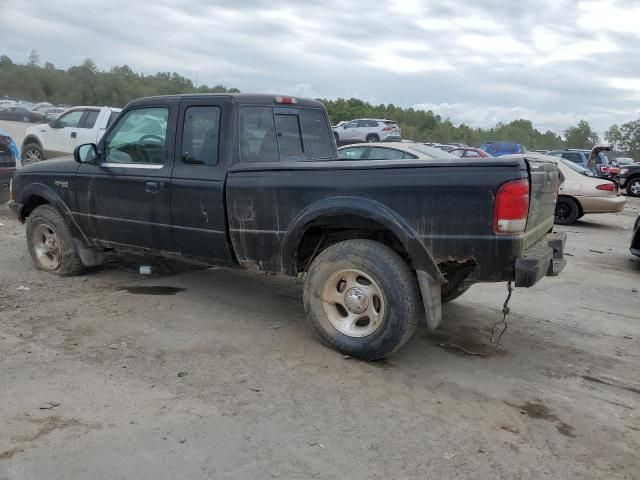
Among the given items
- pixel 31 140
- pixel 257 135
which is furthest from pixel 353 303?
pixel 31 140

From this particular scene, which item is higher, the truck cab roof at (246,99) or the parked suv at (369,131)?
the parked suv at (369,131)

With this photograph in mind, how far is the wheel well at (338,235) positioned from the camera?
13.4 feet

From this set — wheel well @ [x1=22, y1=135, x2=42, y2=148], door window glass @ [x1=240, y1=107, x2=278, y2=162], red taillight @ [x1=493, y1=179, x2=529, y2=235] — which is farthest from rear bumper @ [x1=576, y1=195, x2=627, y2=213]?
wheel well @ [x1=22, y1=135, x2=42, y2=148]

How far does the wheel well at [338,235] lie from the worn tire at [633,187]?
20.4 meters

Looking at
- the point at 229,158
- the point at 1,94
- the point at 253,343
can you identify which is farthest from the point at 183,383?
the point at 1,94

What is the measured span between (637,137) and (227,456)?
77.7 m

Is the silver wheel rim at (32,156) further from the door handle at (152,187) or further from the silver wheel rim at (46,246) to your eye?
the door handle at (152,187)

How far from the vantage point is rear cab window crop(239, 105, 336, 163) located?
4758mm

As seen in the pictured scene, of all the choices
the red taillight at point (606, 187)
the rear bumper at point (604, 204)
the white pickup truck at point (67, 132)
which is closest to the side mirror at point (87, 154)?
the white pickup truck at point (67, 132)

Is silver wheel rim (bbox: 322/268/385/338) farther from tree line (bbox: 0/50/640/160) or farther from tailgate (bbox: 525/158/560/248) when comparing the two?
tree line (bbox: 0/50/640/160)

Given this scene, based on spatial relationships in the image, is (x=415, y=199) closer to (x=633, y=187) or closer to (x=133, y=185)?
(x=133, y=185)

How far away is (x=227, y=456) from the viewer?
9.37 feet

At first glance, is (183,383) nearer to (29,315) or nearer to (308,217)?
(308,217)

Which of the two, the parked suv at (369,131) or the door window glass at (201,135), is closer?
the door window glass at (201,135)
